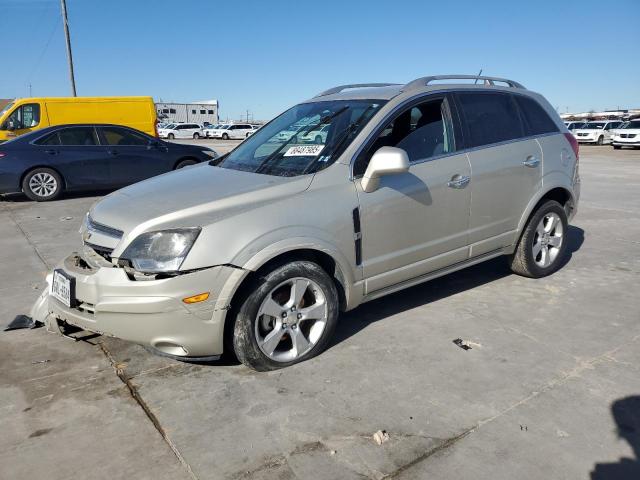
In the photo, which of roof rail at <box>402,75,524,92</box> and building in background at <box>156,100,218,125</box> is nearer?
roof rail at <box>402,75,524,92</box>

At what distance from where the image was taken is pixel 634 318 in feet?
12.6

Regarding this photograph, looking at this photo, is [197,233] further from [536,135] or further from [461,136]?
[536,135]

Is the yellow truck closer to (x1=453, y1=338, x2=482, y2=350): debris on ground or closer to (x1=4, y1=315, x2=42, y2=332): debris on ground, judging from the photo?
(x1=4, y1=315, x2=42, y2=332): debris on ground

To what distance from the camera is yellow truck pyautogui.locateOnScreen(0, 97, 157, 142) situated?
13469 millimetres

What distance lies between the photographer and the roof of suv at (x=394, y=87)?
376 cm

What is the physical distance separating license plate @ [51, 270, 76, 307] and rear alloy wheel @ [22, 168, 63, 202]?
23.6ft

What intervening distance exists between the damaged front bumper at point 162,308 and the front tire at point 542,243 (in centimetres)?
290

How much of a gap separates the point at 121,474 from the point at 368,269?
74.1 inches

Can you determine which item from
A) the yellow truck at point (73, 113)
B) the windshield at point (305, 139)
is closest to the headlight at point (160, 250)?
the windshield at point (305, 139)

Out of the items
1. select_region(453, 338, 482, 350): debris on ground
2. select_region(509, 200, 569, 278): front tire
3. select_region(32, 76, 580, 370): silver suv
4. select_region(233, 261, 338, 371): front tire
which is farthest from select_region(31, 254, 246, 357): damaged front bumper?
select_region(509, 200, 569, 278): front tire

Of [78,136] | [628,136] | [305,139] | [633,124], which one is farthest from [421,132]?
[633,124]

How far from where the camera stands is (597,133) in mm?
30922

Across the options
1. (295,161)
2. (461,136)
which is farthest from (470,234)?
(295,161)

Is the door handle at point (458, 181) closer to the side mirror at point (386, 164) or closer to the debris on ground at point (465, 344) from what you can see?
the side mirror at point (386, 164)
